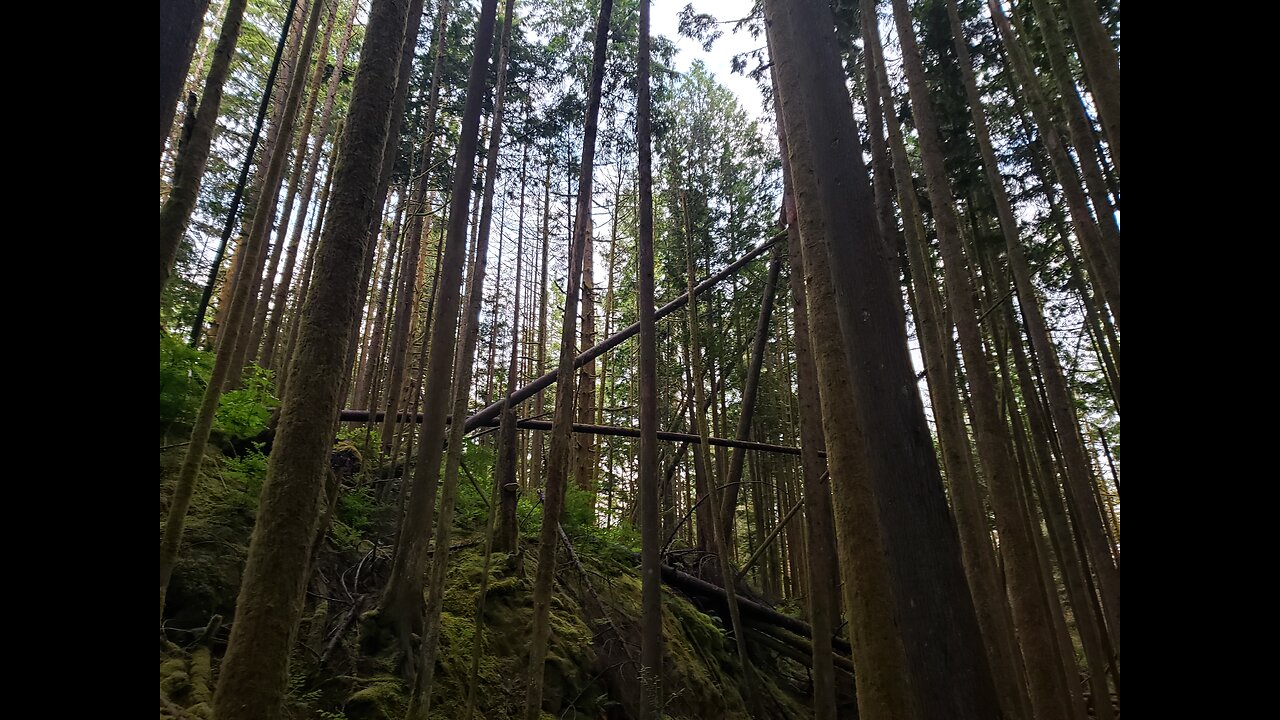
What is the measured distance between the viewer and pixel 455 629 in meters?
5.23

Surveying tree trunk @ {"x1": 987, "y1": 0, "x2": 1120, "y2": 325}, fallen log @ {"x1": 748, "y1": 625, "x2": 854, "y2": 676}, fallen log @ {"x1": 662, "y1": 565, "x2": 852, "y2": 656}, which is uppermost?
tree trunk @ {"x1": 987, "y1": 0, "x2": 1120, "y2": 325}

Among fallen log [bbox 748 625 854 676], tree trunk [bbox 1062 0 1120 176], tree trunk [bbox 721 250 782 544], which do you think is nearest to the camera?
tree trunk [bbox 1062 0 1120 176]

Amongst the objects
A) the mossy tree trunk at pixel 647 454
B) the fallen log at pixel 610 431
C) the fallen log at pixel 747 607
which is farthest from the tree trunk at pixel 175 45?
the fallen log at pixel 747 607

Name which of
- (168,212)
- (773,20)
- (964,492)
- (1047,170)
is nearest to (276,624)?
(168,212)

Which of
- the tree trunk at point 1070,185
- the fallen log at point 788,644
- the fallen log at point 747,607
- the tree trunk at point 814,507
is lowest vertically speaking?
the fallen log at point 788,644

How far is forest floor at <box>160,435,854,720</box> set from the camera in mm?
3834

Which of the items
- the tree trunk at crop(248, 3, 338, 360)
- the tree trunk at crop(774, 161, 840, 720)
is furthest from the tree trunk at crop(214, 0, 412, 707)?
the tree trunk at crop(248, 3, 338, 360)

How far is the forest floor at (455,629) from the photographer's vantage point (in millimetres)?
3834

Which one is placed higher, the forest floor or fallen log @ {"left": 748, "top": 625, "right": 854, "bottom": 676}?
the forest floor

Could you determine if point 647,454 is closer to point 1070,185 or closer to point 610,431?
point 610,431

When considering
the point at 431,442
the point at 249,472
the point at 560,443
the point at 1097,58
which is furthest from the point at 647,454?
Answer: the point at 1097,58

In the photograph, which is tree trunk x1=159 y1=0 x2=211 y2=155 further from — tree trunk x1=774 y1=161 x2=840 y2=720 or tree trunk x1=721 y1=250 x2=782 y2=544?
tree trunk x1=721 y1=250 x2=782 y2=544

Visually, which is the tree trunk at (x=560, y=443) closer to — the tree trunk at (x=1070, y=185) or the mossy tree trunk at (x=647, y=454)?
the mossy tree trunk at (x=647, y=454)
